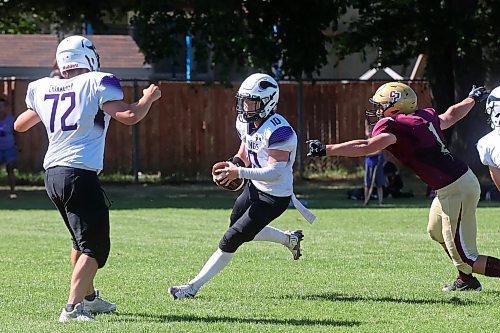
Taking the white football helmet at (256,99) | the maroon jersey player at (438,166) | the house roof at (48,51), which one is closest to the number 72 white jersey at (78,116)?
the white football helmet at (256,99)

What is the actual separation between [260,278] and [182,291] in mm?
1413

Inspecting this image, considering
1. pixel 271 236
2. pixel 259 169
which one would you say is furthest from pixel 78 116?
pixel 271 236

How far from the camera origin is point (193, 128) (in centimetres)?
2581

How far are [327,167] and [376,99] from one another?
17.6m

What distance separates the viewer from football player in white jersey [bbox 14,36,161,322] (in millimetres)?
7504

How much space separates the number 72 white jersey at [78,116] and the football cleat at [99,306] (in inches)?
42.6

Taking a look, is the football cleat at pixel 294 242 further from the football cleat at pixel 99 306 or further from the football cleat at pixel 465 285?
the football cleat at pixel 99 306

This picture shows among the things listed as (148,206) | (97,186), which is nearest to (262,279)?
(97,186)

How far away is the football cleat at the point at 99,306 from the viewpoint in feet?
26.3

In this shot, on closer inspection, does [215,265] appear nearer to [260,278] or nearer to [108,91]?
[260,278]

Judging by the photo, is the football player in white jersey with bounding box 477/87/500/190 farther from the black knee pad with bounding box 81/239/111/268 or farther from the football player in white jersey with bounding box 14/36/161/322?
the black knee pad with bounding box 81/239/111/268

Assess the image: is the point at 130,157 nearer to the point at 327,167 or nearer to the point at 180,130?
the point at 180,130

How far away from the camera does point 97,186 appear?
760cm

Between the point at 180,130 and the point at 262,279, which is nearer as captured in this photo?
the point at 262,279
